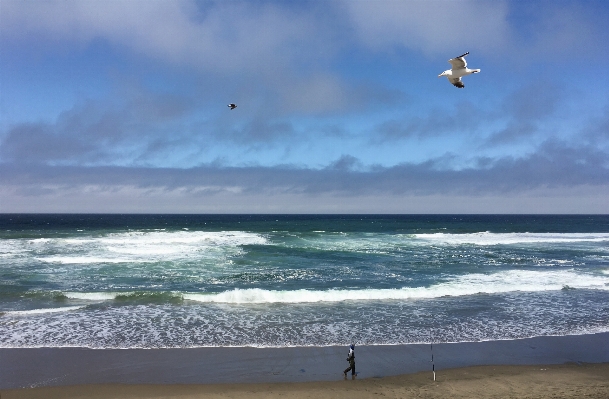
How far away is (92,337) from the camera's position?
1109 cm

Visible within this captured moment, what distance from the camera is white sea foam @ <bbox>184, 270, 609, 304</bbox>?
15.7m

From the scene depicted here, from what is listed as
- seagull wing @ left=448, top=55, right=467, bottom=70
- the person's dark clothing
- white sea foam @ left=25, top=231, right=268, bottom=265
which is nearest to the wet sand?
the person's dark clothing

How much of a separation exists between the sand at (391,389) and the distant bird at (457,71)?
5.94 meters

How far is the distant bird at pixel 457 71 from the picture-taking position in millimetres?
8195

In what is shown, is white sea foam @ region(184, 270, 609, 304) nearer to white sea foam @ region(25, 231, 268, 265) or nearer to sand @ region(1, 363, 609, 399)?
sand @ region(1, 363, 609, 399)

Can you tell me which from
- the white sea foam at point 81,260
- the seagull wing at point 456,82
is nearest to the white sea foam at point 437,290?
the seagull wing at point 456,82

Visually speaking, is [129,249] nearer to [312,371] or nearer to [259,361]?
[259,361]

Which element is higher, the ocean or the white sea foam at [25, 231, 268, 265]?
the white sea foam at [25, 231, 268, 265]

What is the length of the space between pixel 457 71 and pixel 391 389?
251 inches

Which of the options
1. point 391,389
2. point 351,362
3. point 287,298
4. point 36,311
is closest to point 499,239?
point 287,298

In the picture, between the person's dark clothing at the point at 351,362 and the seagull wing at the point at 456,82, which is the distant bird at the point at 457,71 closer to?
the seagull wing at the point at 456,82

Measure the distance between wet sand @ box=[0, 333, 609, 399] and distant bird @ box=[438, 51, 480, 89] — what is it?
603cm

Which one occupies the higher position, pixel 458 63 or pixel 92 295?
pixel 458 63

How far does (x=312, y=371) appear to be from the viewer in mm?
9008
